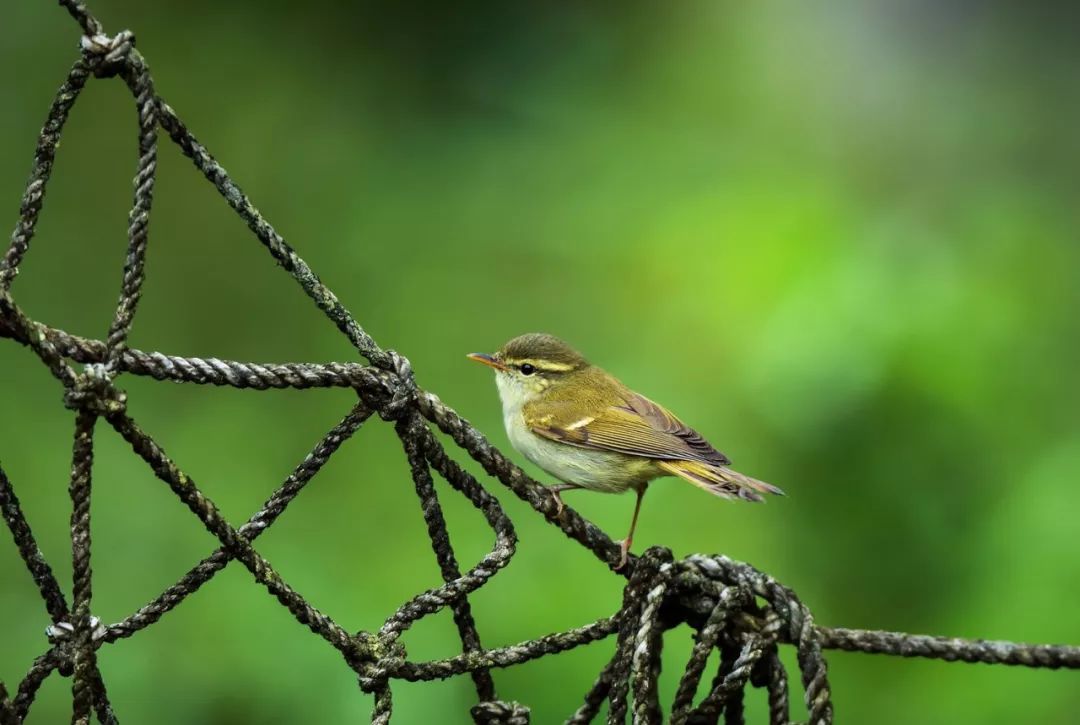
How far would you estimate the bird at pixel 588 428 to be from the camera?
A: 7.72ft

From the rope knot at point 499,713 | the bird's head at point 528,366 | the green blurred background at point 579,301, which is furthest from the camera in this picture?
the green blurred background at point 579,301

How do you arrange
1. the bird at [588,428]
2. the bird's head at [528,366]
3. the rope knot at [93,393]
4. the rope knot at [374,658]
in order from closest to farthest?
the rope knot at [93,393]
the rope knot at [374,658]
the bird at [588,428]
the bird's head at [528,366]

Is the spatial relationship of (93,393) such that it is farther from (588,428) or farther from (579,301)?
(579,301)

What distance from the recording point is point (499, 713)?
1623 mm

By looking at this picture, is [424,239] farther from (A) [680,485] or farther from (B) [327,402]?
(A) [680,485]

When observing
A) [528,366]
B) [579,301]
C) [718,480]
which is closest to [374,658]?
[718,480]

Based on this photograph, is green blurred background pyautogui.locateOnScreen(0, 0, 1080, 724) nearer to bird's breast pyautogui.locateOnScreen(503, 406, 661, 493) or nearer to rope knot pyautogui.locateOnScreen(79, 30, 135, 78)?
bird's breast pyautogui.locateOnScreen(503, 406, 661, 493)

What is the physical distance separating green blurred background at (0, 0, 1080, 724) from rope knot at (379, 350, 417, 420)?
127cm

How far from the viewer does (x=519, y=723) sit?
163cm

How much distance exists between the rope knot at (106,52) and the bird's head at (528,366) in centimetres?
131

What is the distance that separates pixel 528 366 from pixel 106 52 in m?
1.38

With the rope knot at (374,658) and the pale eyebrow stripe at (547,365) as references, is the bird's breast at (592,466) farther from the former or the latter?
the rope knot at (374,658)

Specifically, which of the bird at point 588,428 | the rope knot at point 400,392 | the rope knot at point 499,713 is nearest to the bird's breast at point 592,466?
the bird at point 588,428

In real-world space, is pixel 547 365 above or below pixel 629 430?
above
